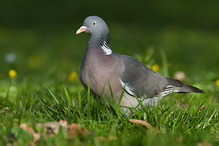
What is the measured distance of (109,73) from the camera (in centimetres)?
408

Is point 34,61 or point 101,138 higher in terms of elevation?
point 34,61

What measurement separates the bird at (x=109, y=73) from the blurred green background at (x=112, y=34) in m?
1.59

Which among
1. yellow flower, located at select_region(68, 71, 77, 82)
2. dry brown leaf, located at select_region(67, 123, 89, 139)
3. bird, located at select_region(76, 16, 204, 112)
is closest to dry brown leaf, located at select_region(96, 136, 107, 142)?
dry brown leaf, located at select_region(67, 123, 89, 139)

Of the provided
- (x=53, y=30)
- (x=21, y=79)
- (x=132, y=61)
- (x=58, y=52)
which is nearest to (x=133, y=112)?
(x=132, y=61)

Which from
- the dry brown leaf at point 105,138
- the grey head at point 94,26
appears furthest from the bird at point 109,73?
the dry brown leaf at point 105,138

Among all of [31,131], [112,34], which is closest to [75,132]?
[31,131]

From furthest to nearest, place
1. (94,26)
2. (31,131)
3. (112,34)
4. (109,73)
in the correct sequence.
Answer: (112,34) → (94,26) → (109,73) → (31,131)

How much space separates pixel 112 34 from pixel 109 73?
8.33 metres

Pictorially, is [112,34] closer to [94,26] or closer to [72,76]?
[72,76]

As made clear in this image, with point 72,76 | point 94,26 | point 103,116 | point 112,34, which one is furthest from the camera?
point 112,34

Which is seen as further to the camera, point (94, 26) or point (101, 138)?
point (94, 26)

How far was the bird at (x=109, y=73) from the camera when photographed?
4.05 metres

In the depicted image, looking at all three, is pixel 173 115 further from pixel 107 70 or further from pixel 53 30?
pixel 53 30

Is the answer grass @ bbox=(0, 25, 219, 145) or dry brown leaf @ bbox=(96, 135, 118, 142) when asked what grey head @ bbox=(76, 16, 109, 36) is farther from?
dry brown leaf @ bbox=(96, 135, 118, 142)
